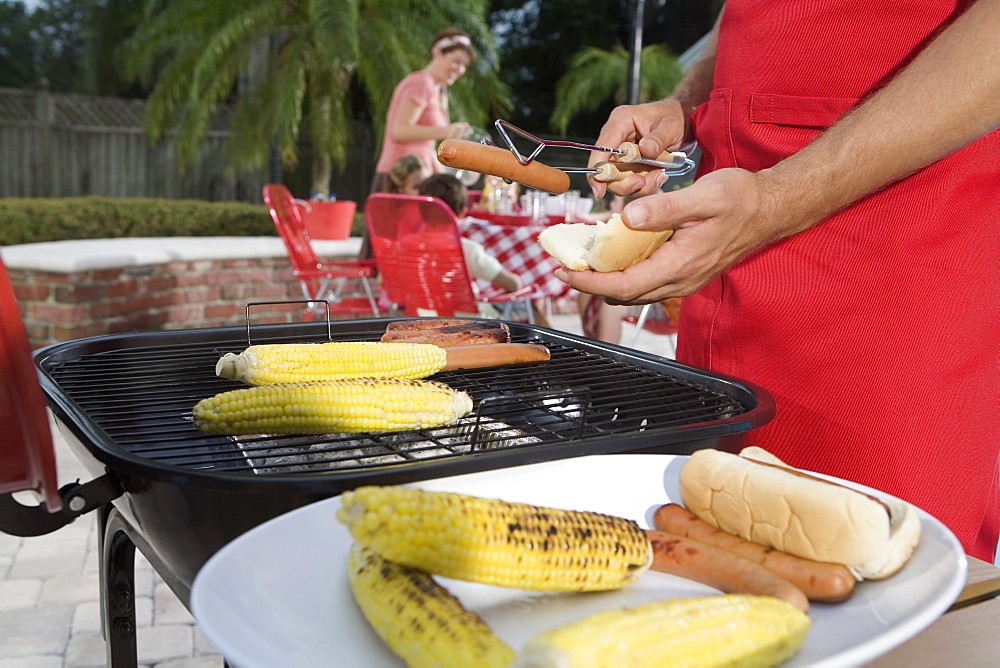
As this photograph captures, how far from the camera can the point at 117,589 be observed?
4.93ft

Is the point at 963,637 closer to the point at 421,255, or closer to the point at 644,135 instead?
the point at 644,135

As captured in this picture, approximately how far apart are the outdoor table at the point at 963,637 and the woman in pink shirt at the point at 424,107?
573 centimetres

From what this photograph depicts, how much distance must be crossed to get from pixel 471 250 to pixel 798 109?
4.30m

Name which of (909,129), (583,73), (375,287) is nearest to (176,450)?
(909,129)

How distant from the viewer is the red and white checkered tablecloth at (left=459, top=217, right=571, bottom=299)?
20.1 ft

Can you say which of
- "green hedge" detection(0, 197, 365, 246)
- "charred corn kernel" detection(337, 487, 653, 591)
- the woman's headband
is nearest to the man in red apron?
"charred corn kernel" detection(337, 487, 653, 591)

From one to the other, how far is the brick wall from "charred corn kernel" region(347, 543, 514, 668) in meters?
5.29

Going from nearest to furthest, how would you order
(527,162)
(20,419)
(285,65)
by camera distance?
1. (20,419)
2. (527,162)
3. (285,65)

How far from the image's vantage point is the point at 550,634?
70 cm

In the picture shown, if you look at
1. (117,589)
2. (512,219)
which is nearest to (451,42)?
(512,219)

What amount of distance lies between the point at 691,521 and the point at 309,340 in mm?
1313

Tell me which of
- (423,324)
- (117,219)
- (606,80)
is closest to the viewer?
(423,324)

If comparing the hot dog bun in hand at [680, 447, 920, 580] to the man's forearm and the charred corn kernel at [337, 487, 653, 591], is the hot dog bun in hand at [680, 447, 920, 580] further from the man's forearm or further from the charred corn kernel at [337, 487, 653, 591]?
the man's forearm

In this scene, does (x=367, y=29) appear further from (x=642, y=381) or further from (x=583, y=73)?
(x=642, y=381)
